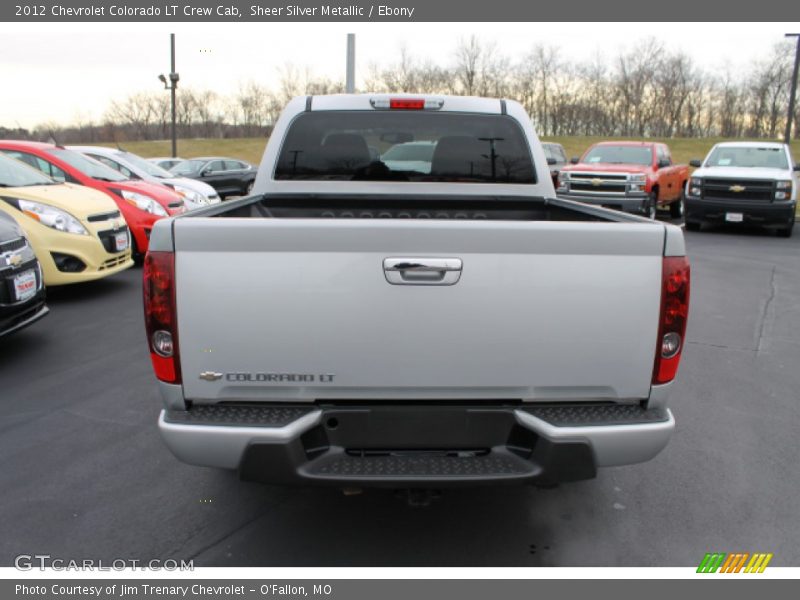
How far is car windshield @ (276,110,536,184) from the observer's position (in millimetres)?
4332

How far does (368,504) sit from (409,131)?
8.14ft

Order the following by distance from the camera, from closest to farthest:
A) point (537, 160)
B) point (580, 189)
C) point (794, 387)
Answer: point (537, 160) < point (794, 387) < point (580, 189)

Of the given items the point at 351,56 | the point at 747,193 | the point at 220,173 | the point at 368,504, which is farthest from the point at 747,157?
the point at 220,173

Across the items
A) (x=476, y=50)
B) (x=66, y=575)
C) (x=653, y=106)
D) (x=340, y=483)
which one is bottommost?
(x=66, y=575)

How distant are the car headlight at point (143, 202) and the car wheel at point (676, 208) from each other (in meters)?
13.5

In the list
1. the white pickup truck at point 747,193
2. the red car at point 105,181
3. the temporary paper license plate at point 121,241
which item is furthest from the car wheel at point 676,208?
the temporary paper license plate at point 121,241

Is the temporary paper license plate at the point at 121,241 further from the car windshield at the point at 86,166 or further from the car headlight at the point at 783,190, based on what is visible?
the car headlight at the point at 783,190

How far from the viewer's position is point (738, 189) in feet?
44.5

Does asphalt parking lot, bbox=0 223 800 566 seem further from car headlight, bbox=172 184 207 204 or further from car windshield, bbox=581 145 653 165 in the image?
car windshield, bbox=581 145 653 165

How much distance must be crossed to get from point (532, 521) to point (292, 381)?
5.02 feet

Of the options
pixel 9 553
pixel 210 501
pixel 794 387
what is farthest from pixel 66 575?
pixel 794 387

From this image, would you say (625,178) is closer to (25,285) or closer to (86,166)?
(86,166)

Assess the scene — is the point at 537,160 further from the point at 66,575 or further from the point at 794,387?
the point at 66,575

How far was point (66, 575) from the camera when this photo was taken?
2.82 m
